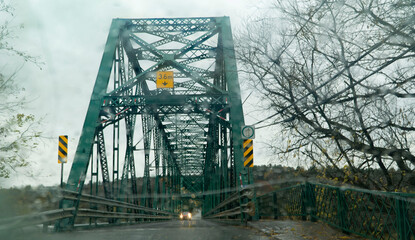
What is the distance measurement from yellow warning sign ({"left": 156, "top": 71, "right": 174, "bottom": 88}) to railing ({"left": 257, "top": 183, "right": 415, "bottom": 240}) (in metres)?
7.68

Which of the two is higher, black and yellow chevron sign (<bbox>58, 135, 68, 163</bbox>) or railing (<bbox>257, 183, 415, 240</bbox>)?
black and yellow chevron sign (<bbox>58, 135, 68, 163</bbox>)

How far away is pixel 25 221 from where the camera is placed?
4.46 meters

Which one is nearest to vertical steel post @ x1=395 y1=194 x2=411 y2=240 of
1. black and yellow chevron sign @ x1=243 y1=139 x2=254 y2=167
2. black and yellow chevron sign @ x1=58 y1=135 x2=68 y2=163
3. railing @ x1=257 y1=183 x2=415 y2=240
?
railing @ x1=257 y1=183 x2=415 y2=240

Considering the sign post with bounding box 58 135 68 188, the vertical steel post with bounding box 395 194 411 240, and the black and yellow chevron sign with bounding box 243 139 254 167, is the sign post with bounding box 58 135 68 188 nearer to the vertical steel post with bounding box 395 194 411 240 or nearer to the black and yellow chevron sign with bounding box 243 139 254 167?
the black and yellow chevron sign with bounding box 243 139 254 167

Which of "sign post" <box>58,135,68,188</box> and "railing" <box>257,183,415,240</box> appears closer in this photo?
"railing" <box>257,183,415,240</box>

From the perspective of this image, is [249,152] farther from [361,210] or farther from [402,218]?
[402,218]

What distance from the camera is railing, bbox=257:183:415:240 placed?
5375mm

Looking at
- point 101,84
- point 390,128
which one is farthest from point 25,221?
point 101,84

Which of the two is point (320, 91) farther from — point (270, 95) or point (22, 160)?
point (22, 160)

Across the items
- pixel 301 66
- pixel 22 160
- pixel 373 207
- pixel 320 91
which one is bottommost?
pixel 373 207

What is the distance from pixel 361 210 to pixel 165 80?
11810 mm

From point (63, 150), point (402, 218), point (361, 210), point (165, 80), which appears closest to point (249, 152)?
point (361, 210)

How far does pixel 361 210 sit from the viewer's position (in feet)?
22.8

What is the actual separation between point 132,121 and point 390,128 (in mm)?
13323
